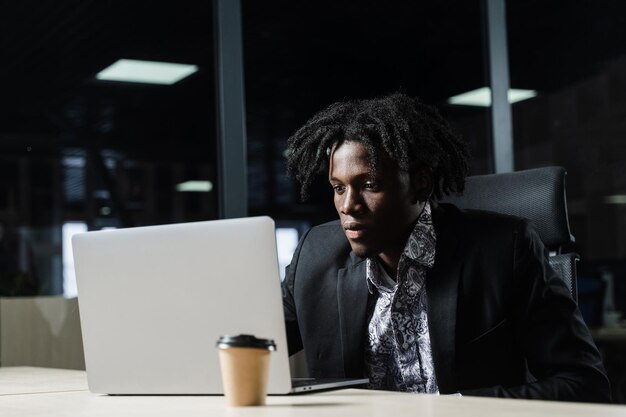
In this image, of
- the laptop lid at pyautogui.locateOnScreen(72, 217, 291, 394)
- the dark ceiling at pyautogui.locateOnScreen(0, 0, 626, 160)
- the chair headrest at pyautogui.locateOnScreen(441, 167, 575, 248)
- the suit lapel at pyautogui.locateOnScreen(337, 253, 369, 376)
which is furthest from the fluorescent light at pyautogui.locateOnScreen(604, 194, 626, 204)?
the laptop lid at pyautogui.locateOnScreen(72, 217, 291, 394)

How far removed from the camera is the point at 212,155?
10.9 ft

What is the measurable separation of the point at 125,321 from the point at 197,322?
0.16 metres

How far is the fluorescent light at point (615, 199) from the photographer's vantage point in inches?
215

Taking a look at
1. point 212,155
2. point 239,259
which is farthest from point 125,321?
point 212,155

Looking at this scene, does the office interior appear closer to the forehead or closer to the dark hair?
the dark hair

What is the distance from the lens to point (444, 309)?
1798 millimetres

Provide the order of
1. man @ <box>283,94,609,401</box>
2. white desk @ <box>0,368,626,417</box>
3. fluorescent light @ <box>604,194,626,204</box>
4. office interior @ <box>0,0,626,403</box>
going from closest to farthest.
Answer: white desk @ <box>0,368,626,417</box> < man @ <box>283,94,609,401</box> < office interior @ <box>0,0,626,403</box> < fluorescent light @ <box>604,194,626,204</box>

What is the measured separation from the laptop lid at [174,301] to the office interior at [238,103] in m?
1.33

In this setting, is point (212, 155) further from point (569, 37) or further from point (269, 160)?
point (569, 37)

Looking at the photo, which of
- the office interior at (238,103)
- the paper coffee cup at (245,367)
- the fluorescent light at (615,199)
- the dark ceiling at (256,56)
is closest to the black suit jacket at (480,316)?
the paper coffee cup at (245,367)

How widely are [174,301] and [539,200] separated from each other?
36.2 inches

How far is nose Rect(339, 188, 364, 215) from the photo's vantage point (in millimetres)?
1852

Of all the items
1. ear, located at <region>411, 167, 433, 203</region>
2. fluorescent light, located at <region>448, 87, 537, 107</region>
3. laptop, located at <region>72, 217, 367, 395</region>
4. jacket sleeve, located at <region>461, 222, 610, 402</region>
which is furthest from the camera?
fluorescent light, located at <region>448, 87, 537, 107</region>

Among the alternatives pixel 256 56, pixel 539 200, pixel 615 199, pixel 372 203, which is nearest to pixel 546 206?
pixel 539 200
